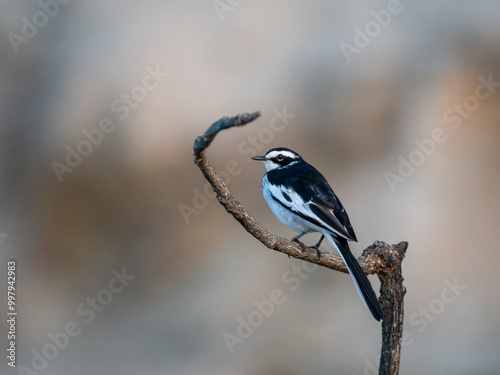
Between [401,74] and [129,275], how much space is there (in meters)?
4.12

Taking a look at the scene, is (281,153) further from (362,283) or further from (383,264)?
(362,283)

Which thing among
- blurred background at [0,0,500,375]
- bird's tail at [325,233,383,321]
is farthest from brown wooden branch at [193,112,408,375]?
blurred background at [0,0,500,375]

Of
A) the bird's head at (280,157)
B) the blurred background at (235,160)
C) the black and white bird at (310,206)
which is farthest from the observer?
the blurred background at (235,160)

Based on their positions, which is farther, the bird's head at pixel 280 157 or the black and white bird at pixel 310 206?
the bird's head at pixel 280 157

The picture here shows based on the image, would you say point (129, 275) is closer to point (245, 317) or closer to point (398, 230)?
point (245, 317)

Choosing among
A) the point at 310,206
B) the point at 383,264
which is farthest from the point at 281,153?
the point at 383,264

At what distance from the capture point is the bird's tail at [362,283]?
3.50 metres

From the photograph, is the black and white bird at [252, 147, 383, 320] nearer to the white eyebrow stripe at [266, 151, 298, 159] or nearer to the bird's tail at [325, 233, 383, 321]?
the bird's tail at [325, 233, 383, 321]

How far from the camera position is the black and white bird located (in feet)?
12.7

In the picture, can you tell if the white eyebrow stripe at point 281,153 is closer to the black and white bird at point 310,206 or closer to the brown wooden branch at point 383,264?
the black and white bird at point 310,206

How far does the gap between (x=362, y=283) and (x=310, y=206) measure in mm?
711

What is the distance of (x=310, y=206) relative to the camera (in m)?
4.10

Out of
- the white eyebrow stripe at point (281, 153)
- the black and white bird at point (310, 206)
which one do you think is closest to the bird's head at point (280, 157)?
the white eyebrow stripe at point (281, 153)

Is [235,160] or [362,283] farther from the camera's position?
[235,160]
